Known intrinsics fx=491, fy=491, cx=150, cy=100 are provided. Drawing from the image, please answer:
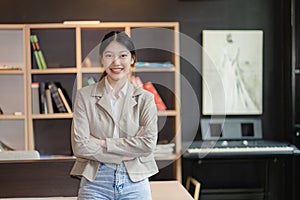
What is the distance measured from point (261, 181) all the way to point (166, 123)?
103 centimetres

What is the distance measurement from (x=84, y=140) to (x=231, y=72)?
9.13 feet

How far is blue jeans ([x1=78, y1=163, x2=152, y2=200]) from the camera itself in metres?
1.75

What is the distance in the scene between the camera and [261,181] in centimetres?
448

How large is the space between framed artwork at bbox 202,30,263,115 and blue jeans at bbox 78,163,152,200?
2695 mm

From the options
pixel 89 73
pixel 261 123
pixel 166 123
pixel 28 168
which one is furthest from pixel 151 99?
pixel 261 123

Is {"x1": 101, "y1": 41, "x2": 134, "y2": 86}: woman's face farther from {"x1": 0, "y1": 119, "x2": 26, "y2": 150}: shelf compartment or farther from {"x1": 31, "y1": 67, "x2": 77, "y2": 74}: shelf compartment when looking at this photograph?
{"x1": 0, "y1": 119, "x2": 26, "y2": 150}: shelf compartment

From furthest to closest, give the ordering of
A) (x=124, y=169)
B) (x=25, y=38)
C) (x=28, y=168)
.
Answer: (x=25, y=38)
(x=28, y=168)
(x=124, y=169)

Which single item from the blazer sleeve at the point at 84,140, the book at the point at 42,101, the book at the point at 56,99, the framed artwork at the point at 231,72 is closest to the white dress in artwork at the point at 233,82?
the framed artwork at the point at 231,72

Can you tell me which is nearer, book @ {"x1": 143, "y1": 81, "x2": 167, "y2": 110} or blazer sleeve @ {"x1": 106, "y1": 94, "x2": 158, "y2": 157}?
blazer sleeve @ {"x1": 106, "y1": 94, "x2": 158, "y2": 157}

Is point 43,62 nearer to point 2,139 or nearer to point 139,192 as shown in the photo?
point 2,139

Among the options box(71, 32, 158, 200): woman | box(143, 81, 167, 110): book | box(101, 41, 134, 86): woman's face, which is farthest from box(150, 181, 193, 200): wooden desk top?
box(143, 81, 167, 110): book

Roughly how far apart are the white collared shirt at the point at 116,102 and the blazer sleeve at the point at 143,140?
0.04 m

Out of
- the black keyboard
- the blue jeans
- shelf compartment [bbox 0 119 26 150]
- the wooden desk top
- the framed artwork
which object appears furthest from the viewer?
the framed artwork

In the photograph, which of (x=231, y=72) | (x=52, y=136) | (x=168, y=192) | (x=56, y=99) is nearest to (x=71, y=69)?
(x=56, y=99)
